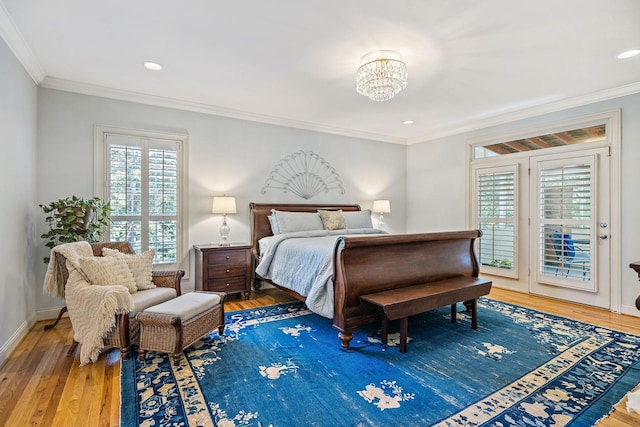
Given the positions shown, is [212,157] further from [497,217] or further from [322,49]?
[497,217]

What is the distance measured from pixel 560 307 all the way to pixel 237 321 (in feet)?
12.6

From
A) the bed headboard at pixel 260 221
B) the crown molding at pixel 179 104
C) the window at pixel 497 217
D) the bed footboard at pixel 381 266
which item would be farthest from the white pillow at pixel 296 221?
the window at pixel 497 217

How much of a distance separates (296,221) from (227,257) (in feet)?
3.54

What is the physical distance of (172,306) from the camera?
8.35 feet

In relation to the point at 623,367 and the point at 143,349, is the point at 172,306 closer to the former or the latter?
the point at 143,349

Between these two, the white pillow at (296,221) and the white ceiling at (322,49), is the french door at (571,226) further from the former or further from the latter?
the white pillow at (296,221)

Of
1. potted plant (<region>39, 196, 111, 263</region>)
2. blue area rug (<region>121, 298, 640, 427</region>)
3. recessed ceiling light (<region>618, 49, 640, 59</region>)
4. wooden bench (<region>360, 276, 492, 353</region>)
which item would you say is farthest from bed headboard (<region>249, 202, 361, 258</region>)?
recessed ceiling light (<region>618, 49, 640, 59</region>)

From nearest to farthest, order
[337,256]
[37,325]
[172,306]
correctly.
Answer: [172,306] → [337,256] → [37,325]

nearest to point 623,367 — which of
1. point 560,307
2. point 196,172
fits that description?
point 560,307

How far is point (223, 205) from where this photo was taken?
4.23 m

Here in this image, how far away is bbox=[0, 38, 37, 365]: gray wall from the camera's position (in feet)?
8.30

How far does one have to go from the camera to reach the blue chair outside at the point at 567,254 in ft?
12.9

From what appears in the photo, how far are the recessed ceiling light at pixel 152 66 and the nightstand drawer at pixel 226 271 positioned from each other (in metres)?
2.26

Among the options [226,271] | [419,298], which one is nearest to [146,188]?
[226,271]
